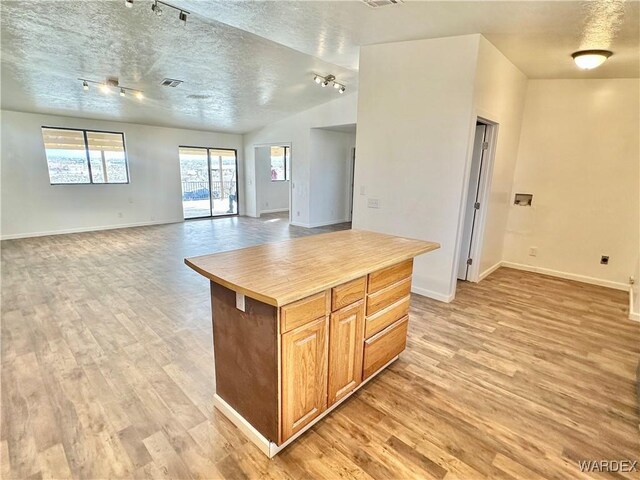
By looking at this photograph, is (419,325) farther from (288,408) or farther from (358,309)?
(288,408)

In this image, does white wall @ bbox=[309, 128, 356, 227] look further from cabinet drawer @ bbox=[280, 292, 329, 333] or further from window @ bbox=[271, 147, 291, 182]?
cabinet drawer @ bbox=[280, 292, 329, 333]

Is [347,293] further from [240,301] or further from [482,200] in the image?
[482,200]

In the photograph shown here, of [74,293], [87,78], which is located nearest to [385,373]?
[74,293]

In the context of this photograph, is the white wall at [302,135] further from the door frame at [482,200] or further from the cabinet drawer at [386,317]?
the cabinet drawer at [386,317]

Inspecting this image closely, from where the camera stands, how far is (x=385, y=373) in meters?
2.30

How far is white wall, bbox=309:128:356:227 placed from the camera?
7648mm

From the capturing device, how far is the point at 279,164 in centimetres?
1034

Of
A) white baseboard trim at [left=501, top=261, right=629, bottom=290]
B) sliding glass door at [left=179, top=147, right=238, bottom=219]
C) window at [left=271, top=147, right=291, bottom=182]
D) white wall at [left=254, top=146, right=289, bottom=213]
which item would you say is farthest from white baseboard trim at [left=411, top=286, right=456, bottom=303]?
window at [left=271, top=147, right=291, bottom=182]

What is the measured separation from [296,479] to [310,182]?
6.65 m

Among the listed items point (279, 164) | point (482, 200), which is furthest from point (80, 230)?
point (482, 200)

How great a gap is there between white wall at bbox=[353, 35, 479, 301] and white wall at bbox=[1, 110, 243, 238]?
6084mm

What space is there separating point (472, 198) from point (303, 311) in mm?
3379

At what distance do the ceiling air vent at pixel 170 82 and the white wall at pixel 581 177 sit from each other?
506 centimetres

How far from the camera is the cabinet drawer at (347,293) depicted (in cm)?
167
